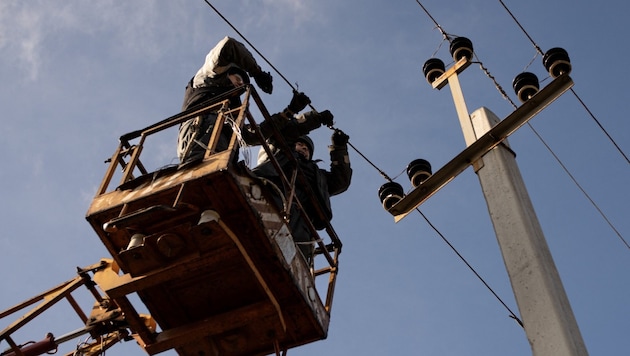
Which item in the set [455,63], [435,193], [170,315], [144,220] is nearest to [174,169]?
[144,220]

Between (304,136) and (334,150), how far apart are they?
1.50ft

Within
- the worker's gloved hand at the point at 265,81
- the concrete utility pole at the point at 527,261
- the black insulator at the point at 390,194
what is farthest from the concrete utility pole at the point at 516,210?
the worker's gloved hand at the point at 265,81

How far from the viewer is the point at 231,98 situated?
29.7 feet

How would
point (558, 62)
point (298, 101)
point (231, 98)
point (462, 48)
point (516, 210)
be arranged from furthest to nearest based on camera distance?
point (298, 101), point (231, 98), point (462, 48), point (558, 62), point (516, 210)

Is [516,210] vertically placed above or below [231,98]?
below

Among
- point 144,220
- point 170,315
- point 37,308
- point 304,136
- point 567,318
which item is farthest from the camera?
point 304,136

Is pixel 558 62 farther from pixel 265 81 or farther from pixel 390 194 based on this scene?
pixel 265 81

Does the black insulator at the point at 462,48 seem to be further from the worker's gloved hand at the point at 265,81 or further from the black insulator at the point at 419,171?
the worker's gloved hand at the point at 265,81

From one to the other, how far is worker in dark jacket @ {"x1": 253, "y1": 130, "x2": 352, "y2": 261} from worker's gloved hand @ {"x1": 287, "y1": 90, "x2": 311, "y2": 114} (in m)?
0.61

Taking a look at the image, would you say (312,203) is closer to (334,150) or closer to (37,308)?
(334,150)

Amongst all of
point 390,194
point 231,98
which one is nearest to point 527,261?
point 390,194

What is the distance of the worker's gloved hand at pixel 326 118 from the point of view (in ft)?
37.2

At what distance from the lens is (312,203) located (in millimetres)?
10406

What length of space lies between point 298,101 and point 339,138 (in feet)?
4.08
